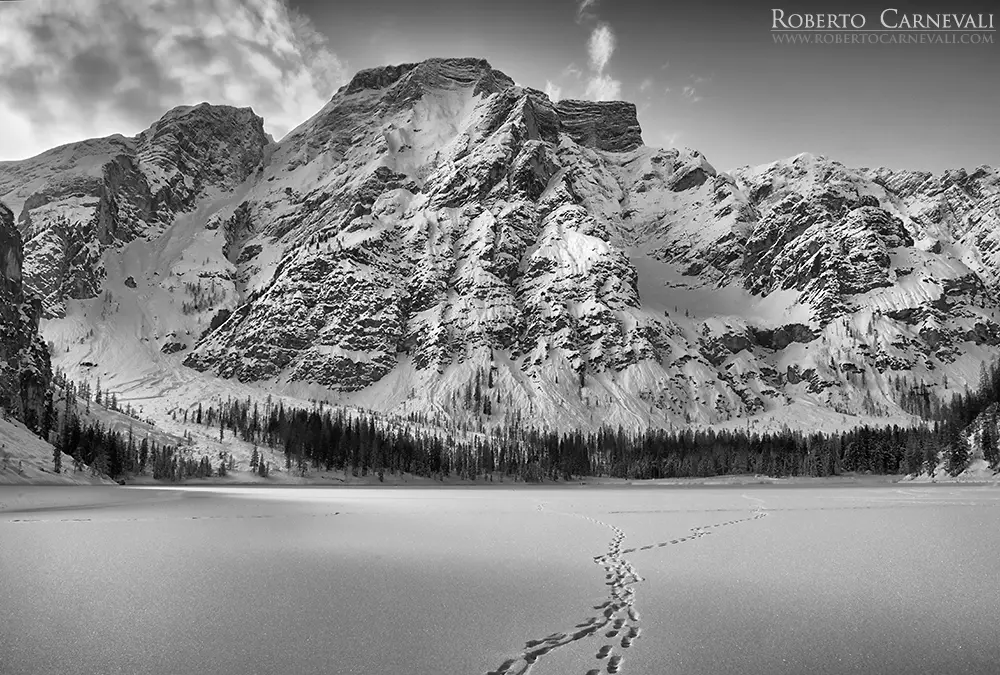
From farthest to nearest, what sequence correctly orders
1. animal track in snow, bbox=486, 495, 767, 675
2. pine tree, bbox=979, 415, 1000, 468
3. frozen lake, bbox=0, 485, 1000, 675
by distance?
pine tree, bbox=979, 415, 1000, 468 < frozen lake, bbox=0, 485, 1000, 675 < animal track in snow, bbox=486, 495, 767, 675

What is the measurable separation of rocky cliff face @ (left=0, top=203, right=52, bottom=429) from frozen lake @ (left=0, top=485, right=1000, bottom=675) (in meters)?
137

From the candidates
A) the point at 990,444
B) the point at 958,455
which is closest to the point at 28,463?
the point at 990,444

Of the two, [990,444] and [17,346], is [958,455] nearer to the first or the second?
[990,444]

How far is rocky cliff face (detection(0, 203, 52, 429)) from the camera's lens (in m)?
144

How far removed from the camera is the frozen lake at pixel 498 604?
10.2 metres

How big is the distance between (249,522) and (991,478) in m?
116

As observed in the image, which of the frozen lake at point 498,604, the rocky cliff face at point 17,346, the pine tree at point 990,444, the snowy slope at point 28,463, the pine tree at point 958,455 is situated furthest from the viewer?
the rocky cliff face at point 17,346

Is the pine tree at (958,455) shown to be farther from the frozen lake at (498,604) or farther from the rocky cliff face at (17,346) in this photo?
the rocky cliff face at (17,346)

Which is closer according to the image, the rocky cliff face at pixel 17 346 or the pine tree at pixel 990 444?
the pine tree at pixel 990 444

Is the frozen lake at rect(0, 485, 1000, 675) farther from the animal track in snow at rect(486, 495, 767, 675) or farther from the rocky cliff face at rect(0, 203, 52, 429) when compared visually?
the rocky cliff face at rect(0, 203, 52, 429)

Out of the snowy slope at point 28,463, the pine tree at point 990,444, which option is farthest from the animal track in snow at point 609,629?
the pine tree at point 990,444

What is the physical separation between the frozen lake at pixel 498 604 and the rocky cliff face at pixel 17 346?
137228mm

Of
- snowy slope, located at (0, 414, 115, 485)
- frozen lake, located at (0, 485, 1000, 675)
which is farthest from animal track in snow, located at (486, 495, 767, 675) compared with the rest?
snowy slope, located at (0, 414, 115, 485)

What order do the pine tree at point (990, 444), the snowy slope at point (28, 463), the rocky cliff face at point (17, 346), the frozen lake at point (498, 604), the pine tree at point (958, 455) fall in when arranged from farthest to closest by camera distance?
the rocky cliff face at point (17, 346) < the pine tree at point (958, 455) < the pine tree at point (990, 444) < the snowy slope at point (28, 463) < the frozen lake at point (498, 604)
